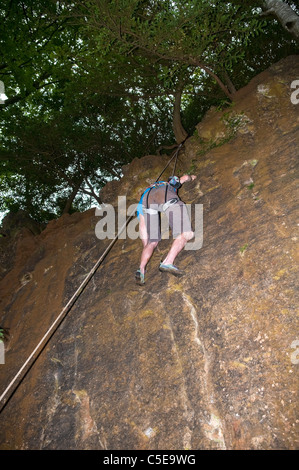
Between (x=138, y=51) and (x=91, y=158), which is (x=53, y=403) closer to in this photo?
(x=138, y=51)

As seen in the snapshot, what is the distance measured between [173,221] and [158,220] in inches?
14.3

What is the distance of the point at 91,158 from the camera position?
44.4ft

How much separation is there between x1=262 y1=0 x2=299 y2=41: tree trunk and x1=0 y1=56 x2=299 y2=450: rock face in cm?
117

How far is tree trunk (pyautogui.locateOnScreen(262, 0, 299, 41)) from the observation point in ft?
19.7

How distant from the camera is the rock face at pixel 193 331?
3275 millimetres

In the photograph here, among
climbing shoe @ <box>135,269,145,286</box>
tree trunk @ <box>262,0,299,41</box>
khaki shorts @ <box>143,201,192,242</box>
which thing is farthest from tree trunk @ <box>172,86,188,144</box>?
climbing shoe @ <box>135,269,145,286</box>

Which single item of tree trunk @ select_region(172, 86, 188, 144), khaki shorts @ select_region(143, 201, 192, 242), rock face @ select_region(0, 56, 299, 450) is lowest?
rock face @ select_region(0, 56, 299, 450)

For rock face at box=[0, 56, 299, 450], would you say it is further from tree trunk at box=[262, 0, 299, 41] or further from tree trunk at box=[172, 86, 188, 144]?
tree trunk at box=[172, 86, 188, 144]

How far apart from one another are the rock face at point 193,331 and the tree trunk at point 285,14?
1166 mm

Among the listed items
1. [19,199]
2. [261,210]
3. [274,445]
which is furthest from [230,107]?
[19,199]

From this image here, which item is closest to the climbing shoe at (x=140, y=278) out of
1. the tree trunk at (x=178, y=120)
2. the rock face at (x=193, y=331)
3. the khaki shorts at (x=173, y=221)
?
the rock face at (x=193, y=331)

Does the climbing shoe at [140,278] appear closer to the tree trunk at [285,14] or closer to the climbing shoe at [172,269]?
the climbing shoe at [172,269]

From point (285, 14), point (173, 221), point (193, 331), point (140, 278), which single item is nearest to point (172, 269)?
point (140, 278)
